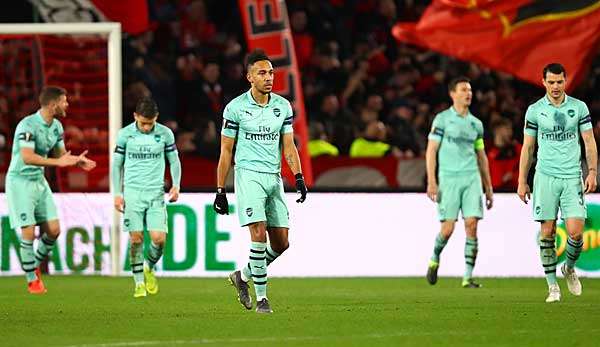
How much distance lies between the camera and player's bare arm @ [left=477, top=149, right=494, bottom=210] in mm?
17094

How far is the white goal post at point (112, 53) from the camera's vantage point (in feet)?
64.3

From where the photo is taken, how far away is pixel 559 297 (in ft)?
46.9

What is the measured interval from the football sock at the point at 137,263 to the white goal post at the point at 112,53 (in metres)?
3.82

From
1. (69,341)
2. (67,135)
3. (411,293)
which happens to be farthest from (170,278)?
(69,341)

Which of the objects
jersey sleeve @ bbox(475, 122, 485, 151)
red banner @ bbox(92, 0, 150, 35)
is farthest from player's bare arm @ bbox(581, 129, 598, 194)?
red banner @ bbox(92, 0, 150, 35)

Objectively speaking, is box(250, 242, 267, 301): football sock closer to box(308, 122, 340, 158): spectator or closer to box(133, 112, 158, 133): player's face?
box(133, 112, 158, 133): player's face

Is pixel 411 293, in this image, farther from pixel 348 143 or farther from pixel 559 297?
pixel 348 143

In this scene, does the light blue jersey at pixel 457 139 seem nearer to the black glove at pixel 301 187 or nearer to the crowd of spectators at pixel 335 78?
the crowd of spectators at pixel 335 78

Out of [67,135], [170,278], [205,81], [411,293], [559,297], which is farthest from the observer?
[205,81]

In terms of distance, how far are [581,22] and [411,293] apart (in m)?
6.21

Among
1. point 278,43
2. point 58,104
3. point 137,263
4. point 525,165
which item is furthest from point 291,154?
point 278,43

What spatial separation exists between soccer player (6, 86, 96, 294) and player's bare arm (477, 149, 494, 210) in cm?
456

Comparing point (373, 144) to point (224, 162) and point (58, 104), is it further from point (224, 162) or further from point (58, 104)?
point (224, 162)

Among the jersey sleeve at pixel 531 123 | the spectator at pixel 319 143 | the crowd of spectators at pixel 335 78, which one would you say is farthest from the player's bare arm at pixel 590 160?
the spectator at pixel 319 143
